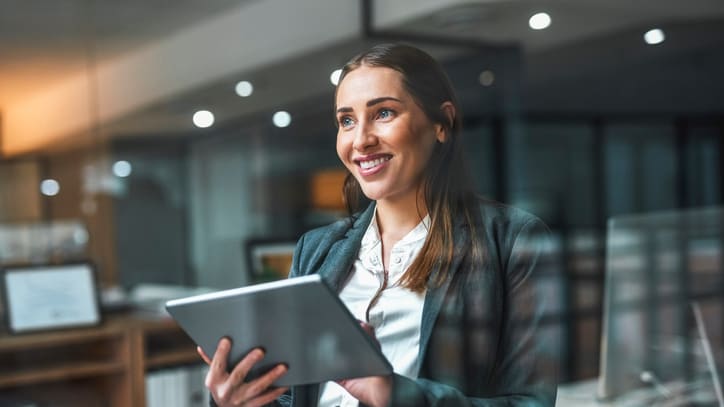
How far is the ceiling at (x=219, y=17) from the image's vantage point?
7.91ft

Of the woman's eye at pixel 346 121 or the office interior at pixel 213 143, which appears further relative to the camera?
the office interior at pixel 213 143

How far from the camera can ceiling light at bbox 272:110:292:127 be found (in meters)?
2.48

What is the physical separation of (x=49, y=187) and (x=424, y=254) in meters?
1.80

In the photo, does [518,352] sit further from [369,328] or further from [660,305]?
[660,305]

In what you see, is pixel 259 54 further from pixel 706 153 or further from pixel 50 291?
pixel 706 153

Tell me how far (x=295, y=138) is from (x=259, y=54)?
32cm

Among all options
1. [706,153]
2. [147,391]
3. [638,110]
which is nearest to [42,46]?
[147,391]

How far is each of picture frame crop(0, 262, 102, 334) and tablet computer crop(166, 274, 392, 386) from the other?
5.36ft

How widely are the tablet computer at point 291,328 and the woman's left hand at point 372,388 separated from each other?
14mm

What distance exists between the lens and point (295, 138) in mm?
2637

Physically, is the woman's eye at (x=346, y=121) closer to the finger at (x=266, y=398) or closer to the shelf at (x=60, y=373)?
the finger at (x=266, y=398)

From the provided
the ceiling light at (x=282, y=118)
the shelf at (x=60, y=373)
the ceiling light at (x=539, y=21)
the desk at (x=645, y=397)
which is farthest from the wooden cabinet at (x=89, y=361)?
the ceiling light at (x=539, y=21)

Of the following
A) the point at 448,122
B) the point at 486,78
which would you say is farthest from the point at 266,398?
the point at 486,78

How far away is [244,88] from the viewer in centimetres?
240
